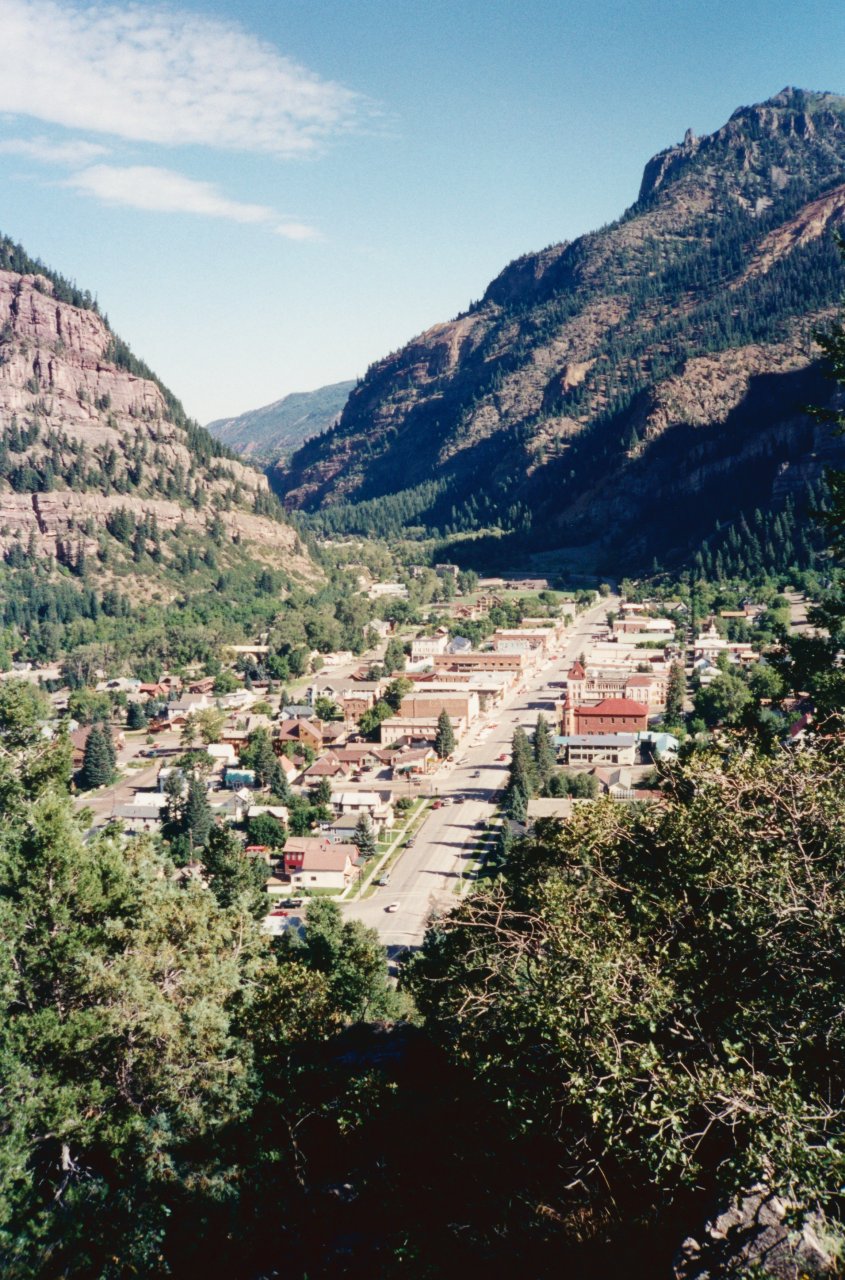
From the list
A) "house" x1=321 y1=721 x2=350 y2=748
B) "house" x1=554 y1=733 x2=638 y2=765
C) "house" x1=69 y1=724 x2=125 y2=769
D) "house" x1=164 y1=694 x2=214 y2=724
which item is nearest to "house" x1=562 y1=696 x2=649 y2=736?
"house" x1=554 y1=733 x2=638 y2=765

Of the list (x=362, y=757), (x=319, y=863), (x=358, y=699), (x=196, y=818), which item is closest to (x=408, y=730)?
(x=362, y=757)

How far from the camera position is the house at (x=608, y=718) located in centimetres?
6297

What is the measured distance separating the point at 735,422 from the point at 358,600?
9062cm

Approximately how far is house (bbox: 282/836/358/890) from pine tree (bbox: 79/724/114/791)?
20190mm

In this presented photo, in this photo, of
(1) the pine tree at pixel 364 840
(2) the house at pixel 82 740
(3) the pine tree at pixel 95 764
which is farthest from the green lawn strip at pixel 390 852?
(2) the house at pixel 82 740

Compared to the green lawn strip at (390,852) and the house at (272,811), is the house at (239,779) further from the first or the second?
the green lawn strip at (390,852)

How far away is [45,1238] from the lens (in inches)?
367

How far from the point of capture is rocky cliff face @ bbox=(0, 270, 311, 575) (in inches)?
5276

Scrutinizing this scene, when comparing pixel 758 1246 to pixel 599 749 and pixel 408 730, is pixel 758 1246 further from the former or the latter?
pixel 408 730

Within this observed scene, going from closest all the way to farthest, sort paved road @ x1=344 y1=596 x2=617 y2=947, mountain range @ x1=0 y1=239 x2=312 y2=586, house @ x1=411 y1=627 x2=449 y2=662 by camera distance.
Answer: paved road @ x1=344 y1=596 x2=617 y2=947, house @ x1=411 y1=627 x2=449 y2=662, mountain range @ x1=0 y1=239 x2=312 y2=586

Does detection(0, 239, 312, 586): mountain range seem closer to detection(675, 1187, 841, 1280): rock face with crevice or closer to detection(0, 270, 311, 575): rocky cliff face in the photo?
detection(0, 270, 311, 575): rocky cliff face

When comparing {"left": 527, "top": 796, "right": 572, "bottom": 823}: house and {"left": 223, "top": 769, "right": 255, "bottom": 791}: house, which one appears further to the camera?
{"left": 223, "top": 769, "right": 255, "bottom": 791}: house

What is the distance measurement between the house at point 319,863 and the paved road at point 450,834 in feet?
7.46

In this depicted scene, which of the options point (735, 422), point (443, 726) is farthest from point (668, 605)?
point (735, 422)
